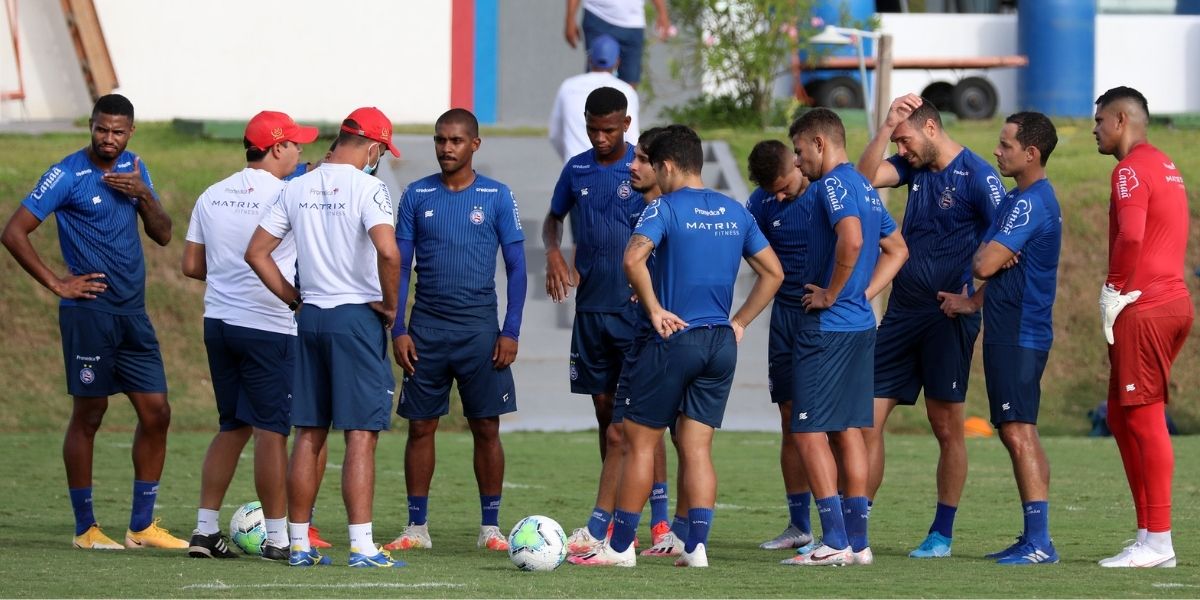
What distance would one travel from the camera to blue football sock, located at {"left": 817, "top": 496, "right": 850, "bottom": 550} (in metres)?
7.91

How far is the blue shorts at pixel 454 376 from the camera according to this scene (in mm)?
8906

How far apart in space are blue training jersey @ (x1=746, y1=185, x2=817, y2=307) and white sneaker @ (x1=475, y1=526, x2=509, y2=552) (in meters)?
1.84

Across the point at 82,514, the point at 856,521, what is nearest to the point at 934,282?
the point at 856,521

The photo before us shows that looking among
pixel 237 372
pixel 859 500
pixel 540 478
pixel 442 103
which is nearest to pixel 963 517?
pixel 859 500

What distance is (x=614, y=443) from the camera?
8.32 metres

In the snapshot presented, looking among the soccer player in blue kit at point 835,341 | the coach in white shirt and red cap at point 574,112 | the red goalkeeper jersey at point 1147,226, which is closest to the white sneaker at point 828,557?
the soccer player in blue kit at point 835,341

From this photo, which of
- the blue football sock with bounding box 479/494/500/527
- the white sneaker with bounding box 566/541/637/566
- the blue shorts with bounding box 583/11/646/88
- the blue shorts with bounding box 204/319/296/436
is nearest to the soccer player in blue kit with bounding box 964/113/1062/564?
the white sneaker with bounding box 566/541/637/566

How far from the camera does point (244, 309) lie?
855 cm

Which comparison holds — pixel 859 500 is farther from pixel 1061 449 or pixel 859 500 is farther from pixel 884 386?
pixel 1061 449

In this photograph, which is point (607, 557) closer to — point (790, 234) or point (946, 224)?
point (790, 234)

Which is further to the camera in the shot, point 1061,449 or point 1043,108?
point 1043,108

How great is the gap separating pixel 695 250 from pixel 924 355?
1764 millimetres

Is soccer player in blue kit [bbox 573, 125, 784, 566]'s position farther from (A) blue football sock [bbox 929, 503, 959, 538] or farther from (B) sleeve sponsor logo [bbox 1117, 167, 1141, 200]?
(B) sleeve sponsor logo [bbox 1117, 167, 1141, 200]

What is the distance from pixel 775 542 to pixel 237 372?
2823mm
